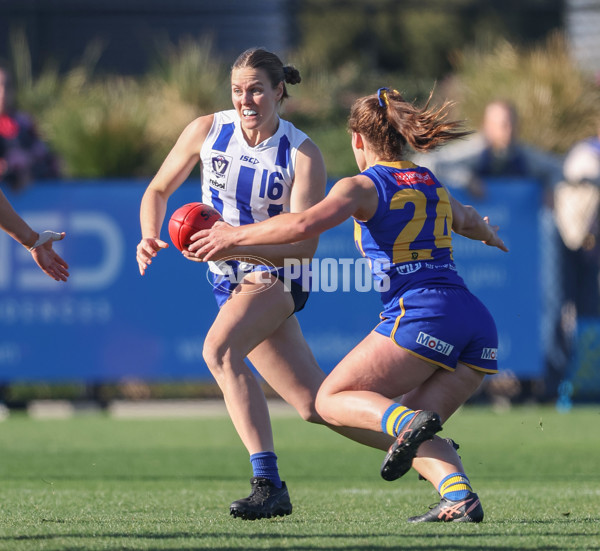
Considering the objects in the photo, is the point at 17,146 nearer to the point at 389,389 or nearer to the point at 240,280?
the point at 240,280

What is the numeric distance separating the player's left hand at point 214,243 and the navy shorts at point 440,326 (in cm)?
73

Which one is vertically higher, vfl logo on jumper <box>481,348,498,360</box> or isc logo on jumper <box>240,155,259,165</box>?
isc logo on jumper <box>240,155,259,165</box>

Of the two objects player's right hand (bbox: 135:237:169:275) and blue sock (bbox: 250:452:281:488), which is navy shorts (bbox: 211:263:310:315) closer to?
player's right hand (bbox: 135:237:169:275)

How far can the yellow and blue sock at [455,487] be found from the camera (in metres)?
5.04

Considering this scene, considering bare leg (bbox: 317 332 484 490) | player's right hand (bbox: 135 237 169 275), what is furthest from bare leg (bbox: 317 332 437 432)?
player's right hand (bbox: 135 237 169 275)

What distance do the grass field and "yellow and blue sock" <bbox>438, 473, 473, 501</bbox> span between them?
15 cm

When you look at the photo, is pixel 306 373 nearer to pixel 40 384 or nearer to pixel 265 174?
pixel 265 174

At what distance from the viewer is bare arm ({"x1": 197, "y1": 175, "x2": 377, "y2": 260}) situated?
16.3ft

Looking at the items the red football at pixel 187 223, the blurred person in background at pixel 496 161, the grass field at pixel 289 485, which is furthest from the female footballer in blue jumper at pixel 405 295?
the blurred person in background at pixel 496 161

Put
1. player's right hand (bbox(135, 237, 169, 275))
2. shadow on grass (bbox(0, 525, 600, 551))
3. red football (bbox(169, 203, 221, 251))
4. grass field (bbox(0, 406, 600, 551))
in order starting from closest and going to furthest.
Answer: shadow on grass (bbox(0, 525, 600, 551)) → grass field (bbox(0, 406, 600, 551)) → red football (bbox(169, 203, 221, 251)) → player's right hand (bbox(135, 237, 169, 275))

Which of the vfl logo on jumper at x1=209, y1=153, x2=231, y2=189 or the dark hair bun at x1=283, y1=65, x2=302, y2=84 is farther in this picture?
the dark hair bun at x1=283, y1=65, x2=302, y2=84

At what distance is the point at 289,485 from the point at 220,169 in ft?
7.15

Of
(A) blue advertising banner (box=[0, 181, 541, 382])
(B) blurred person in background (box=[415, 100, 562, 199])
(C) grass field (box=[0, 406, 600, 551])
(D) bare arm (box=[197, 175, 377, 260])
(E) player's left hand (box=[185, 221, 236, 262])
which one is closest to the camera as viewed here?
(C) grass field (box=[0, 406, 600, 551])

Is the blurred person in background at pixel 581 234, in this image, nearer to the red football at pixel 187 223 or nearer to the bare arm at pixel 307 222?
the red football at pixel 187 223
